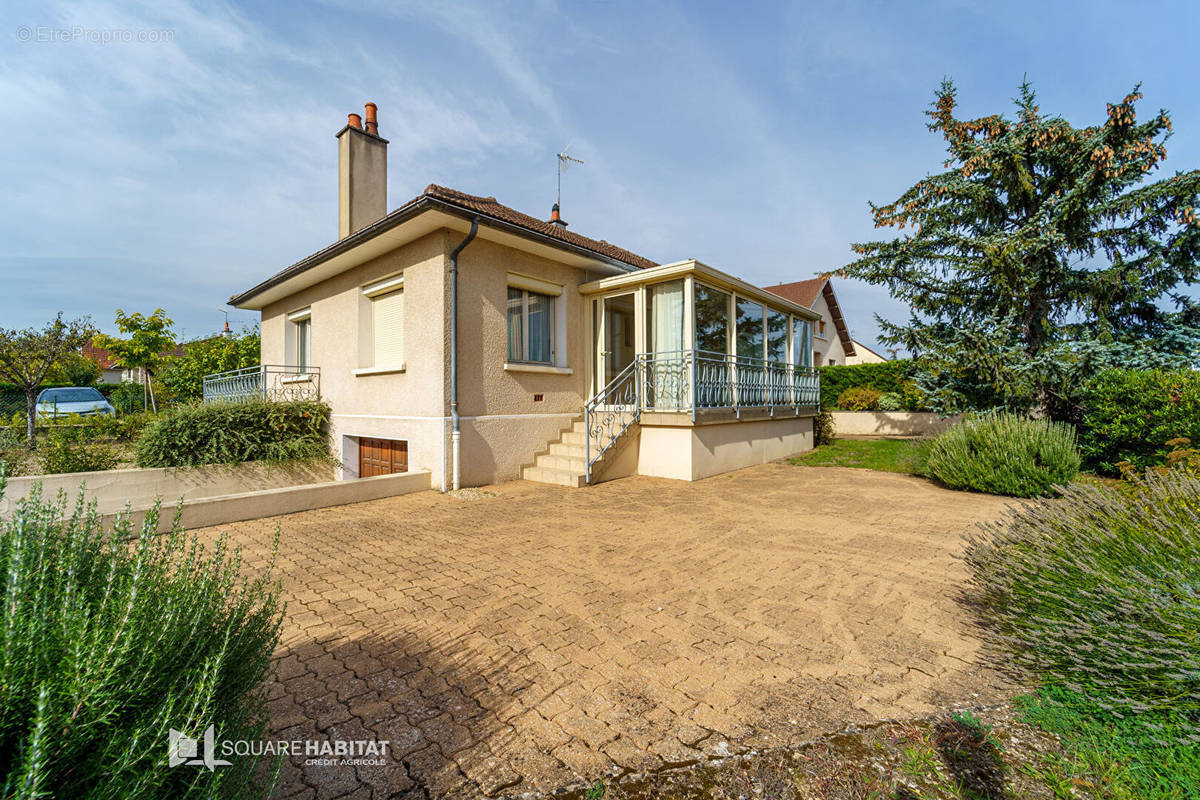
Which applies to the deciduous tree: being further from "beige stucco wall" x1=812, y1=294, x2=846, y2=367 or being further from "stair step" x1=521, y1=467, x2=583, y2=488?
"beige stucco wall" x1=812, y1=294, x2=846, y2=367

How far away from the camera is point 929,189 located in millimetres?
11328

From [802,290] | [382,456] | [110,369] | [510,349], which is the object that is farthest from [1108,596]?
[110,369]

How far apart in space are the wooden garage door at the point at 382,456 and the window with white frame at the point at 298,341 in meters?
3.78

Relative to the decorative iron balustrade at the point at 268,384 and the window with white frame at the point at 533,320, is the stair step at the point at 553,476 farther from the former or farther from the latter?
the decorative iron balustrade at the point at 268,384

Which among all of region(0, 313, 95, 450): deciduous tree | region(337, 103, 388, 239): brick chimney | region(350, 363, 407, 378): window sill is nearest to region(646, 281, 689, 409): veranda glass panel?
region(350, 363, 407, 378): window sill

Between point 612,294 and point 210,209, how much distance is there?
26.3ft

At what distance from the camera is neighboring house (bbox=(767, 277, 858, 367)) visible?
24609 millimetres

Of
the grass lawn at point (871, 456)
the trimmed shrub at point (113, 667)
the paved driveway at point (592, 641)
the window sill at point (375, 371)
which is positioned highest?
the window sill at point (375, 371)

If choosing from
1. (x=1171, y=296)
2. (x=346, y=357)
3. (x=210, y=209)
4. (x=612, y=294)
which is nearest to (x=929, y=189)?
(x=1171, y=296)

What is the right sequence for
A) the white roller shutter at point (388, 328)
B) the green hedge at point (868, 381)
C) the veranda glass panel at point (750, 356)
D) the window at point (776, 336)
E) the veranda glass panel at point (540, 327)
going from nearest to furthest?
the white roller shutter at point (388, 328) < the veranda glass panel at point (540, 327) < the veranda glass panel at point (750, 356) < the window at point (776, 336) < the green hedge at point (868, 381)

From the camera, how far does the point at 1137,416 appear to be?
7.25m

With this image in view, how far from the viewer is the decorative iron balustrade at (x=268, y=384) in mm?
10461

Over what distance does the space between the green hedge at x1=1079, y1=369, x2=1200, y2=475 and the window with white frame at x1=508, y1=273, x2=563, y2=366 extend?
30.5ft

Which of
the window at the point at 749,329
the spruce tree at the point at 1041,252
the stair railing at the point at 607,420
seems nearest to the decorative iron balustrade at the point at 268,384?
the stair railing at the point at 607,420
